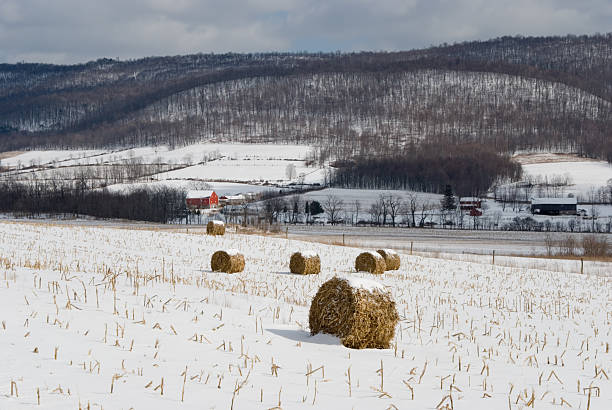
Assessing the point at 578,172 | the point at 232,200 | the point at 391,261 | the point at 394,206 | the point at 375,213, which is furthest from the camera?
the point at 578,172

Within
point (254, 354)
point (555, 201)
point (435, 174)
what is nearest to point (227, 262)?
point (254, 354)

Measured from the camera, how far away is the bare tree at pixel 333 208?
109 meters

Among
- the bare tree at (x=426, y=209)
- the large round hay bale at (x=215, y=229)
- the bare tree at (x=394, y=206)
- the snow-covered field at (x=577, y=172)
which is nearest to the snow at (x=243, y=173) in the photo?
the bare tree at (x=394, y=206)

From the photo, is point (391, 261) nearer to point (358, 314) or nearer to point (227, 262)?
point (227, 262)

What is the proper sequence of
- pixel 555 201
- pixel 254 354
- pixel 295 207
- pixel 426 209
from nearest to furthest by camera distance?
pixel 254 354, pixel 295 207, pixel 555 201, pixel 426 209

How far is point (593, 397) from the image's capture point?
745 cm

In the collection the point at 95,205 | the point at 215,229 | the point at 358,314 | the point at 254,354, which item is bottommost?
the point at 254,354

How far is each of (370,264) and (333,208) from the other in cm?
9276

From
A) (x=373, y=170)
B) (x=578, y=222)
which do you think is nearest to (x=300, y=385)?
(x=578, y=222)

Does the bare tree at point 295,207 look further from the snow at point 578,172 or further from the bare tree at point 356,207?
the snow at point 578,172

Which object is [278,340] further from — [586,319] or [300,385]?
[586,319]

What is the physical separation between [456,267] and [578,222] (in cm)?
8018

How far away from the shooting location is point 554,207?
119 metres

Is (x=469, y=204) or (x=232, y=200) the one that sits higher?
(x=232, y=200)
